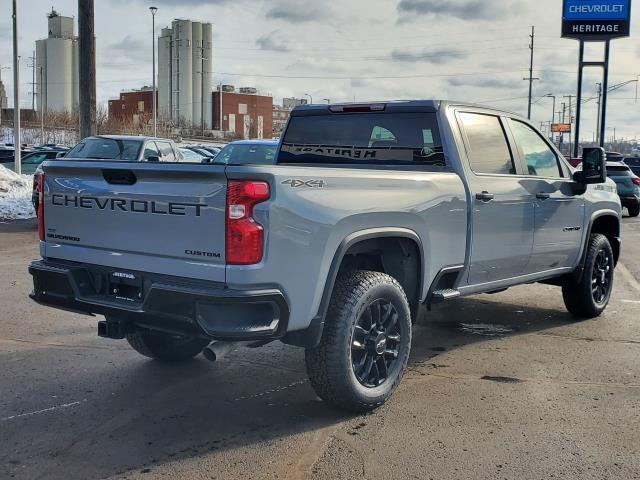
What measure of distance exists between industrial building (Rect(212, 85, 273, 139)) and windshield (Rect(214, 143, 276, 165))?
9613 centimetres

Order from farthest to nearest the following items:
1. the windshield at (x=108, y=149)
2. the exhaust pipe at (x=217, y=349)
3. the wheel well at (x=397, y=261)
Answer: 1. the windshield at (x=108, y=149)
2. the wheel well at (x=397, y=261)
3. the exhaust pipe at (x=217, y=349)

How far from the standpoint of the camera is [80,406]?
15.4 ft

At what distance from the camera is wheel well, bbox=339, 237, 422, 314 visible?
15.8 feet

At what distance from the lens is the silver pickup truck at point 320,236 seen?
384 cm

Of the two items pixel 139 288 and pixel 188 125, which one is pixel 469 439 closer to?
pixel 139 288

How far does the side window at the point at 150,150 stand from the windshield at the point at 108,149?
0.49 feet

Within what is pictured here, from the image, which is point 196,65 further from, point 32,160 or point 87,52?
point 87,52

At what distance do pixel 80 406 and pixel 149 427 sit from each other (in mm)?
631

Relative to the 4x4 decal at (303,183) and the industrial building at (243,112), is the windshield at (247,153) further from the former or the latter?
the industrial building at (243,112)

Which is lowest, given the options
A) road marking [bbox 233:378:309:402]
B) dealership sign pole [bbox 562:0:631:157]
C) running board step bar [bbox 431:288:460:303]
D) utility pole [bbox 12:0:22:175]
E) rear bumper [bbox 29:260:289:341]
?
road marking [bbox 233:378:309:402]

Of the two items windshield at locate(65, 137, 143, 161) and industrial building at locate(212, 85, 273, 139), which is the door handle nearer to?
windshield at locate(65, 137, 143, 161)

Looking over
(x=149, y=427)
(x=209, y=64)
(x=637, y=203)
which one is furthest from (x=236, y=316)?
(x=209, y=64)

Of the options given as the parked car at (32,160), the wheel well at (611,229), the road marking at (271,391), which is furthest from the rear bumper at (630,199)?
the parked car at (32,160)

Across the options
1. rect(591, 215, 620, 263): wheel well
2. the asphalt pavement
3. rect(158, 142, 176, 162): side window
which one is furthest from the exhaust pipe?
rect(158, 142, 176, 162): side window
